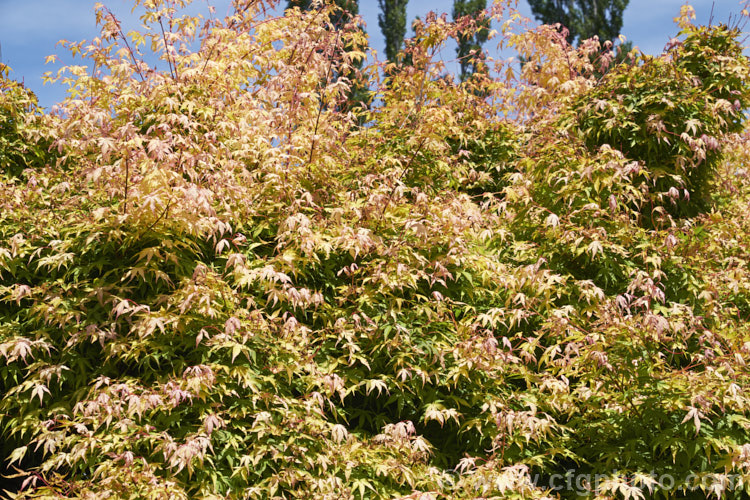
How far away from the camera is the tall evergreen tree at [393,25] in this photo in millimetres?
25312

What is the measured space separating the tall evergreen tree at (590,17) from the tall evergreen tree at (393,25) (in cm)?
587

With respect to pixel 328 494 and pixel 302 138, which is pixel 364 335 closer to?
pixel 328 494

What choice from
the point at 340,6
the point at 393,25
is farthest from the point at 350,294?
the point at 393,25

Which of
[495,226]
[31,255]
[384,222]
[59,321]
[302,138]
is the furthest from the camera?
[495,226]

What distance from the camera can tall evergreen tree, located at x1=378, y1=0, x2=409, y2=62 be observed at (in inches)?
997

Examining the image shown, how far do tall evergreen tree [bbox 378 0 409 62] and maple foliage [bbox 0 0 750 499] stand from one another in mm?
19663

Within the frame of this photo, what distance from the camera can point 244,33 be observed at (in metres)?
6.79

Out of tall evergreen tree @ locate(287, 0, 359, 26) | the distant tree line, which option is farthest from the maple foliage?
the distant tree line

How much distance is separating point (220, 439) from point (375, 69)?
15.1 ft

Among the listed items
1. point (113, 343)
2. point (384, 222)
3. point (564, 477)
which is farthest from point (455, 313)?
point (113, 343)

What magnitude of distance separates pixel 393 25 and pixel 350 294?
22537 mm

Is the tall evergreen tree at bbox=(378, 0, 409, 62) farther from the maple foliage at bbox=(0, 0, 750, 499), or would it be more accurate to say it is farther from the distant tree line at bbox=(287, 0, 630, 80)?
the maple foliage at bbox=(0, 0, 750, 499)

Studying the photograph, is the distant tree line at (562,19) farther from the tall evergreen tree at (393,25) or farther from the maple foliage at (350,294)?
the maple foliage at (350,294)

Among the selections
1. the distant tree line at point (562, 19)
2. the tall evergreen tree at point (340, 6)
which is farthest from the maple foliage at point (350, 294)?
the distant tree line at point (562, 19)
